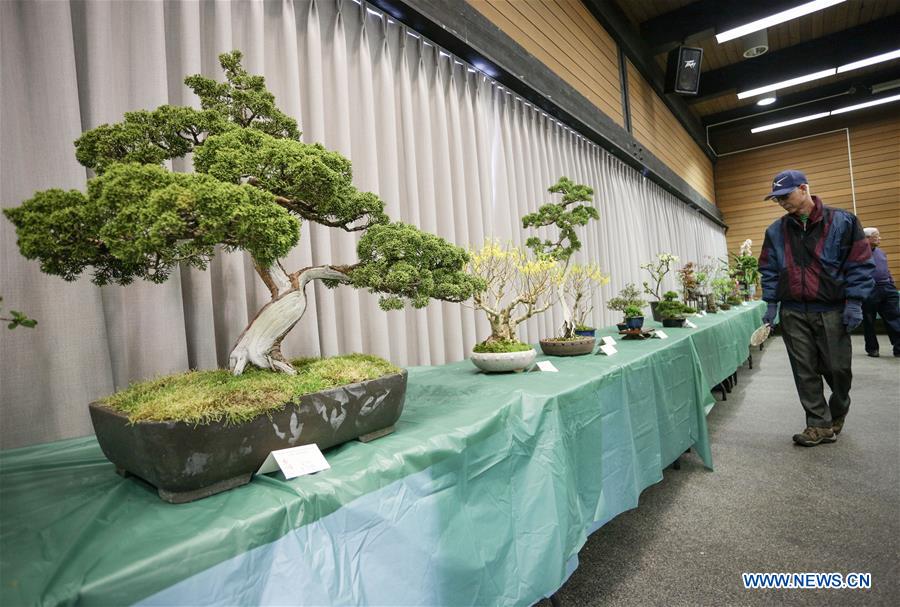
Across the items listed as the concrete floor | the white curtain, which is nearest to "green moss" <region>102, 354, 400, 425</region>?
the white curtain

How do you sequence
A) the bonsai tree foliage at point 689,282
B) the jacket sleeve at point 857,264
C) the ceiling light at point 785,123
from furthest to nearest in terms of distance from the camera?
the ceiling light at point 785,123 → the bonsai tree foliage at point 689,282 → the jacket sleeve at point 857,264

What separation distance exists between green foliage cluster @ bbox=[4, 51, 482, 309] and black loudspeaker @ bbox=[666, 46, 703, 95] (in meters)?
5.55

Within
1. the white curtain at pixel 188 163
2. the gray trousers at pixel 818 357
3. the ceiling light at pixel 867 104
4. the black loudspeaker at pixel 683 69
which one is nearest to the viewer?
the white curtain at pixel 188 163

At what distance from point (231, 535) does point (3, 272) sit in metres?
0.94

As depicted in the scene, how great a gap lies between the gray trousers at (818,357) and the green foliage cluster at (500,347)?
1792 millimetres

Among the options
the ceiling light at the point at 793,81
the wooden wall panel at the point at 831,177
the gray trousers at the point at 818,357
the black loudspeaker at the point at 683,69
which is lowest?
the gray trousers at the point at 818,357

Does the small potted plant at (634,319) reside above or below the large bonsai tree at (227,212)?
below

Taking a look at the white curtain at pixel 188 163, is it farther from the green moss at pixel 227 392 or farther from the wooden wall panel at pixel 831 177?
the wooden wall panel at pixel 831 177

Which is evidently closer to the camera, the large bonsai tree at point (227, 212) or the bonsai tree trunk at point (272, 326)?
the large bonsai tree at point (227, 212)

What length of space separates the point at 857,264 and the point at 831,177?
821 cm

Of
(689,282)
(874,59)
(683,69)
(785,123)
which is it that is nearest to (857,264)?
(689,282)

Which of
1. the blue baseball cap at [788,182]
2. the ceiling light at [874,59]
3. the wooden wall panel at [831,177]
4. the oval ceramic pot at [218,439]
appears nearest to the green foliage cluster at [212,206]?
the oval ceramic pot at [218,439]

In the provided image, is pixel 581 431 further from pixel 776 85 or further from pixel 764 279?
pixel 776 85

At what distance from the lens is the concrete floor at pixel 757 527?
1.29 m
